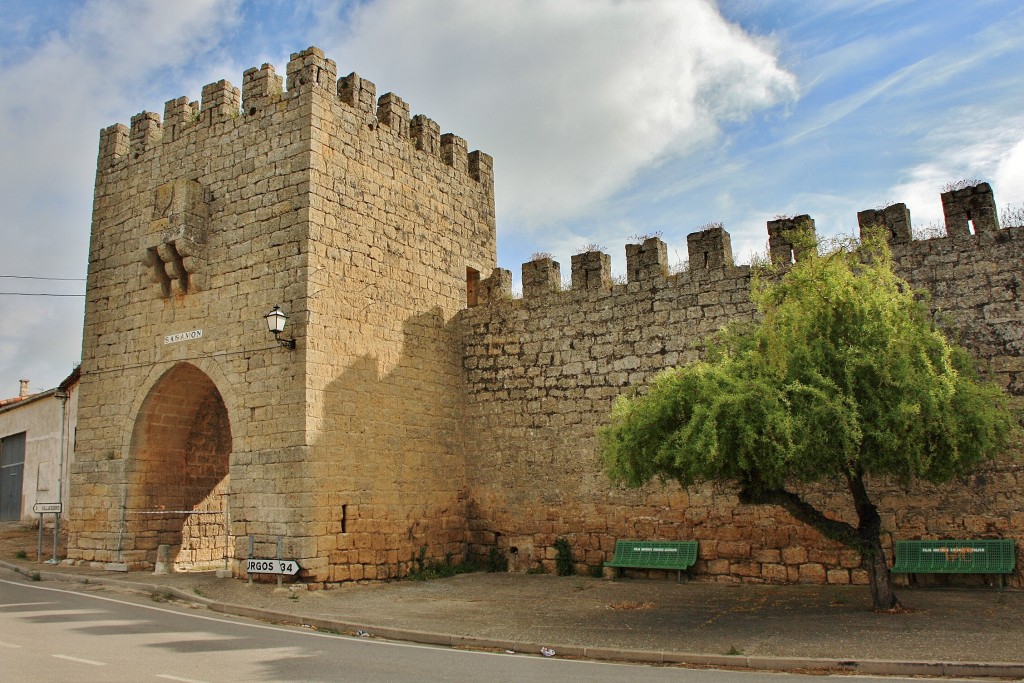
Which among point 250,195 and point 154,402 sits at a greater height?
point 250,195

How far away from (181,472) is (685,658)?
9.43 metres

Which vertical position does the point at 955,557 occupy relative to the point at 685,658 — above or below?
above

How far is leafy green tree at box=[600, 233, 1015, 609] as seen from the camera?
25.1ft

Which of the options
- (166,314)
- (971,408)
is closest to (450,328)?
(166,314)

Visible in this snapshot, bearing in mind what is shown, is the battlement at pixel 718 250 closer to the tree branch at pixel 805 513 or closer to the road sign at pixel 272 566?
the tree branch at pixel 805 513

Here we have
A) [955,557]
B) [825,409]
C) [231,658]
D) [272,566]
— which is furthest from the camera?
[272,566]

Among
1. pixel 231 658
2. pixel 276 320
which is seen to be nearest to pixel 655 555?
pixel 276 320

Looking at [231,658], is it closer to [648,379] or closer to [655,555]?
[655,555]

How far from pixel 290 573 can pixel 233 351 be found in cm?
337

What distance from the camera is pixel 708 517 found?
37.4 ft

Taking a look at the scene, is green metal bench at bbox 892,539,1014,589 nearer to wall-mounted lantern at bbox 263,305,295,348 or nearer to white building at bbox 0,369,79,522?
wall-mounted lantern at bbox 263,305,295,348

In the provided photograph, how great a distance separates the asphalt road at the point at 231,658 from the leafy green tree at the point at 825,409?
7.14ft

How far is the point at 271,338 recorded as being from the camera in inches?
451

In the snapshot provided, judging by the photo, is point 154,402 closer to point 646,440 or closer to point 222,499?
point 222,499
